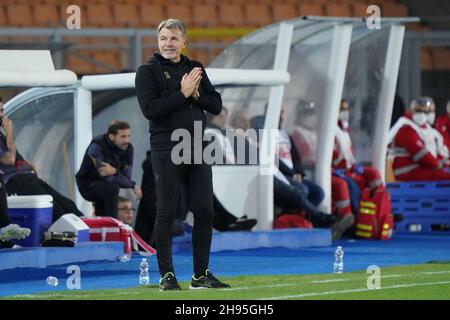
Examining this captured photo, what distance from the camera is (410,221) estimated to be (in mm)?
20828

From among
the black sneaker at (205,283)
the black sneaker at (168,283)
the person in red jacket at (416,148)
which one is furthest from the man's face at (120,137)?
the black sneaker at (168,283)

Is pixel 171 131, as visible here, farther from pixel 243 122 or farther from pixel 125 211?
pixel 243 122

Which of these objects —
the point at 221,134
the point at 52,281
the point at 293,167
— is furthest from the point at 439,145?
the point at 52,281

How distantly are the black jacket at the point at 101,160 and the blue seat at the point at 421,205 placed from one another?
5.39m

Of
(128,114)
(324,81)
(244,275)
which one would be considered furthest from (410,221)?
(244,275)

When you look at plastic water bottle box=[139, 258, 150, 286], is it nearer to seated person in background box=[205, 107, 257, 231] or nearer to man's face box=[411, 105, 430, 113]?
seated person in background box=[205, 107, 257, 231]

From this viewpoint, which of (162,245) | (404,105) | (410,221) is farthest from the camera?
(404,105)

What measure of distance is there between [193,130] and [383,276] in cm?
249

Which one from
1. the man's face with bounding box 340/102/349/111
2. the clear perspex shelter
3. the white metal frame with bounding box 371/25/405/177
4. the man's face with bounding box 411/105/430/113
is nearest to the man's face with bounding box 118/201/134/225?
the clear perspex shelter

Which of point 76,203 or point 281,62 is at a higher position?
point 281,62

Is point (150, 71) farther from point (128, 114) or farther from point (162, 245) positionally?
point (128, 114)

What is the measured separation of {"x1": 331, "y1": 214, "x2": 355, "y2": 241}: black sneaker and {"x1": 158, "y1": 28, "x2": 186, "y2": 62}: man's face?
25.5 feet

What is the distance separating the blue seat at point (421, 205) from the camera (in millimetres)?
20656

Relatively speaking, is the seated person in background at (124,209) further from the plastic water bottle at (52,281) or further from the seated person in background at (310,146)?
the plastic water bottle at (52,281)
